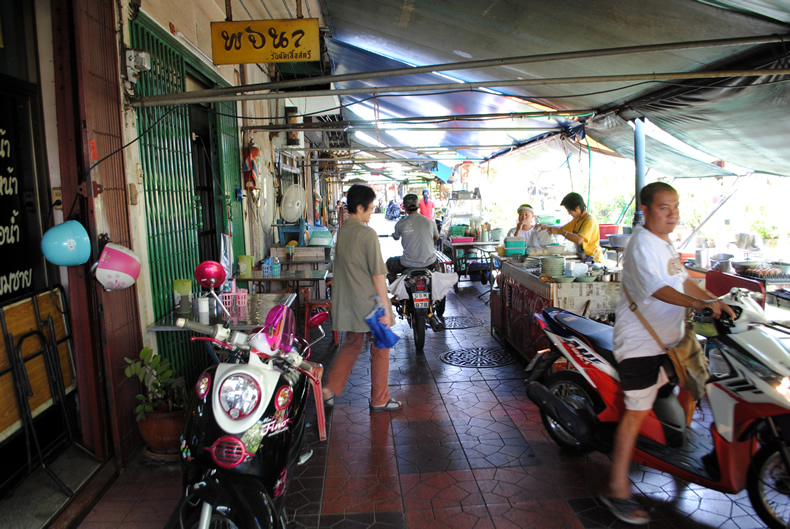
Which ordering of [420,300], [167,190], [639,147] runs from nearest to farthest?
[167,190] < [420,300] < [639,147]

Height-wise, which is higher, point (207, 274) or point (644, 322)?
point (207, 274)

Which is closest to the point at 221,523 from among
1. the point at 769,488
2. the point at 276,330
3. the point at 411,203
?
the point at 276,330

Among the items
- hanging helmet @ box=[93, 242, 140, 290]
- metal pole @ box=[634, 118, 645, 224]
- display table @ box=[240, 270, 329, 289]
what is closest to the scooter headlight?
hanging helmet @ box=[93, 242, 140, 290]

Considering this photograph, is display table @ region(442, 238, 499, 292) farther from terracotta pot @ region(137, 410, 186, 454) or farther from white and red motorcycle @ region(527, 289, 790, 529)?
terracotta pot @ region(137, 410, 186, 454)

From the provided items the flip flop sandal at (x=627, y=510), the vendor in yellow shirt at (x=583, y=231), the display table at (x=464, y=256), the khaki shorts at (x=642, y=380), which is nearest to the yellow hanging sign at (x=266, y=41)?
Result: the khaki shorts at (x=642, y=380)

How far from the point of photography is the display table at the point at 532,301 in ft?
16.8

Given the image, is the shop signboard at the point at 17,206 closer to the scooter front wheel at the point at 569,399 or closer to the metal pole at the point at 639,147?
the scooter front wheel at the point at 569,399

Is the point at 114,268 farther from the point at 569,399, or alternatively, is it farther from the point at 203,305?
the point at 569,399

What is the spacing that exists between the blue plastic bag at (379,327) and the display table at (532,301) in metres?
1.67

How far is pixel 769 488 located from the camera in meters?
2.80

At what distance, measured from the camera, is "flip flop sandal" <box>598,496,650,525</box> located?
3.06 m

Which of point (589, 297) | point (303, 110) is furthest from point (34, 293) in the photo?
point (303, 110)

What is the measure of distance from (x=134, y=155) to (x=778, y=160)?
273 inches

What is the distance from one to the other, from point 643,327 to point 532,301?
2.52 m
